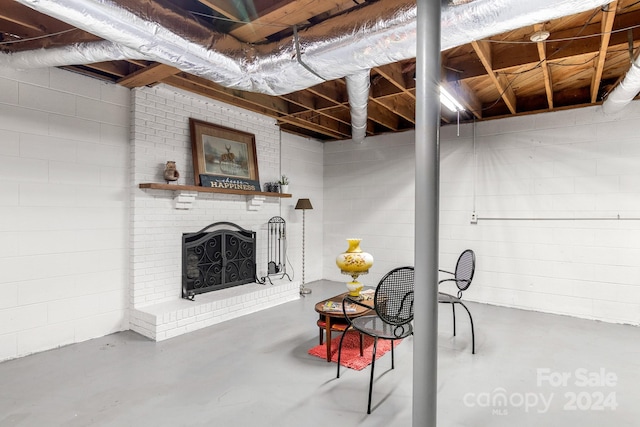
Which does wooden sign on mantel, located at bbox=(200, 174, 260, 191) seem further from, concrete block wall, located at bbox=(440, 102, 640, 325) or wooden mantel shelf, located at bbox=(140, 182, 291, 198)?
concrete block wall, located at bbox=(440, 102, 640, 325)

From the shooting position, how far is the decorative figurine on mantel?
3791 millimetres

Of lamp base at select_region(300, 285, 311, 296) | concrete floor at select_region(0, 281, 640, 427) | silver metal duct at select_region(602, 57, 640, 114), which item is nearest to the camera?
concrete floor at select_region(0, 281, 640, 427)

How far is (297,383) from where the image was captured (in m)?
2.61

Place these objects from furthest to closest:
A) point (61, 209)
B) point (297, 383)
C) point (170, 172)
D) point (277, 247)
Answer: point (277, 247) < point (170, 172) < point (61, 209) < point (297, 383)

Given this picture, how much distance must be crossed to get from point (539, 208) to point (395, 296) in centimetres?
326

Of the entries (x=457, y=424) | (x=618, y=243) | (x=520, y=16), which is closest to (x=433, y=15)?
(x=520, y=16)

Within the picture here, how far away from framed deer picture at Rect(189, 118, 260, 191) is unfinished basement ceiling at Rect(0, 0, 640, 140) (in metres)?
0.41

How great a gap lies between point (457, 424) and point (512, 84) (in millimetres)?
3731

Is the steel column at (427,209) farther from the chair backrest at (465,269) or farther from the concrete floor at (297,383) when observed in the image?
the chair backrest at (465,269)

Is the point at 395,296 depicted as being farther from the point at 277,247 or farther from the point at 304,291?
the point at 277,247

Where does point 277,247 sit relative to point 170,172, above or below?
below

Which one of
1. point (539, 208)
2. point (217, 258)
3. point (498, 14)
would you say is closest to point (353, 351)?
point (217, 258)

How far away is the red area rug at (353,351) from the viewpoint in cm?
292

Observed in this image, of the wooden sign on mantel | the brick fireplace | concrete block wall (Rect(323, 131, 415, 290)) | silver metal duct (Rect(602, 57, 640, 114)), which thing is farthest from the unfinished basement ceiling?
the wooden sign on mantel
